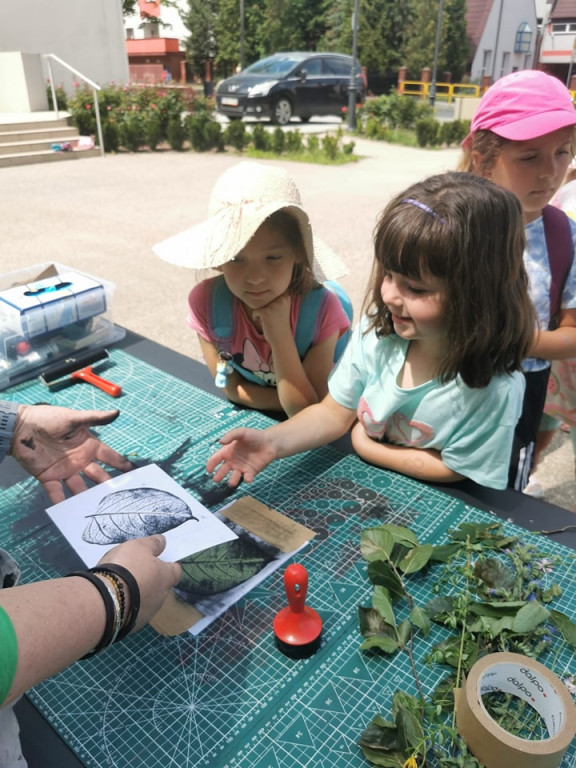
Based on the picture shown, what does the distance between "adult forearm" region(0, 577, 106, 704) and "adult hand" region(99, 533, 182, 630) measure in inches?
4.6

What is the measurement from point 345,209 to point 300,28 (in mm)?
28660

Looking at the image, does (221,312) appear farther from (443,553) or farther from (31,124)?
(31,124)

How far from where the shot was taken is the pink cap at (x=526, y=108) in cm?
170

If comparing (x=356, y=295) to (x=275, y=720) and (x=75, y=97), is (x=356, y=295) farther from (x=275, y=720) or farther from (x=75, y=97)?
(x=75, y=97)

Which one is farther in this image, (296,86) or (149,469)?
(296,86)

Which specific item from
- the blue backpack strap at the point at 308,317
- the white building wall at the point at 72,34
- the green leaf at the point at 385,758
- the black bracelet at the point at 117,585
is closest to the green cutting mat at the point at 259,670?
the green leaf at the point at 385,758

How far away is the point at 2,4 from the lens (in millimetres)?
13516

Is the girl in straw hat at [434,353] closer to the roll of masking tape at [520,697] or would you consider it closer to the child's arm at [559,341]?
the child's arm at [559,341]

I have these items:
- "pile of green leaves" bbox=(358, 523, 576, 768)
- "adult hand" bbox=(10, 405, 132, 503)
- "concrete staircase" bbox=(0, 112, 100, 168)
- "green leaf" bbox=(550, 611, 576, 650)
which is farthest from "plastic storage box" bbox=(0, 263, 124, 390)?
"concrete staircase" bbox=(0, 112, 100, 168)

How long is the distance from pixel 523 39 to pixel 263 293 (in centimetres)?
1433

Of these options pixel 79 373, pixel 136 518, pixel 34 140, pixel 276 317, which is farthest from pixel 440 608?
pixel 34 140

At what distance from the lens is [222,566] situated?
48.4 inches

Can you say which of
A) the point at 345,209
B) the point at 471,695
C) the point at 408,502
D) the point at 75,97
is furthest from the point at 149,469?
the point at 75,97

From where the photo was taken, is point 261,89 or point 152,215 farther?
point 261,89
